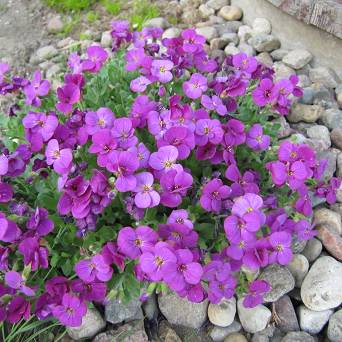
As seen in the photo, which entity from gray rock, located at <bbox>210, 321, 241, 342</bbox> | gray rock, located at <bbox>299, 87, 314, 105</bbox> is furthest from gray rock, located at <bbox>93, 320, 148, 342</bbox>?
gray rock, located at <bbox>299, 87, 314, 105</bbox>

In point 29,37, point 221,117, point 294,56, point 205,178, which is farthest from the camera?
point 29,37

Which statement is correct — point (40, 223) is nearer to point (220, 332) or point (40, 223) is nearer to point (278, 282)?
point (220, 332)

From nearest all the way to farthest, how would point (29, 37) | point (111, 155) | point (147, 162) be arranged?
point (111, 155) < point (147, 162) < point (29, 37)

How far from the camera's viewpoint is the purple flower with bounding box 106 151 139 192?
5.61 feet

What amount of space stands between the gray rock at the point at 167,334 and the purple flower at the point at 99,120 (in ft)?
3.04

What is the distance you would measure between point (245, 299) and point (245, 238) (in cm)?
38

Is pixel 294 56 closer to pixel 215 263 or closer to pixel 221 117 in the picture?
pixel 221 117

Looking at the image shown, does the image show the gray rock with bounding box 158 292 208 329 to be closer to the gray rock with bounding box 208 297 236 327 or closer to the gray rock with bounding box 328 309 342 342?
the gray rock with bounding box 208 297 236 327

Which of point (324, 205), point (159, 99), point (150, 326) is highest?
point (159, 99)

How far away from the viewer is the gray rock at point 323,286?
2170mm

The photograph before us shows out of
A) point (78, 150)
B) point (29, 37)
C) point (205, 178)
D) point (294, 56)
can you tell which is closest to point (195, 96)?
point (205, 178)

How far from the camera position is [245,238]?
5.78 feet

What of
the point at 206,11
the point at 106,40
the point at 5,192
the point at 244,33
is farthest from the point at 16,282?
the point at 206,11

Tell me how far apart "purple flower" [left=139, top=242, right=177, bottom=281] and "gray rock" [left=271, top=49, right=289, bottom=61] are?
2.14m
